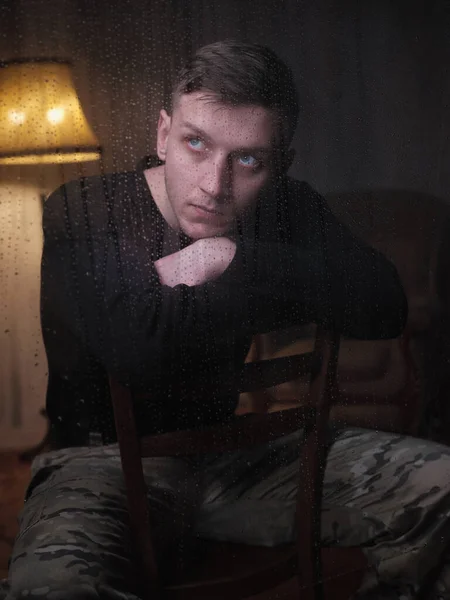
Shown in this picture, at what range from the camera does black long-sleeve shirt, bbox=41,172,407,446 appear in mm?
481

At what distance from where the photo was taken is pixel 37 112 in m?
0.47

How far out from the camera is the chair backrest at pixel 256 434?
51 centimetres

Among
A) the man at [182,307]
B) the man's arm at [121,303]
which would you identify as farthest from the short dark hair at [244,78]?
the man's arm at [121,303]

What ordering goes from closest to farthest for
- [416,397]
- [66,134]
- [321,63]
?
[66,134]
[321,63]
[416,397]

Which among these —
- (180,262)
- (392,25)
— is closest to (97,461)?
(180,262)

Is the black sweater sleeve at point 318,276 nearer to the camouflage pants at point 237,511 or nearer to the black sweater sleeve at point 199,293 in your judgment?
the black sweater sleeve at point 199,293

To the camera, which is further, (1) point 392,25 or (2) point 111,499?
(1) point 392,25

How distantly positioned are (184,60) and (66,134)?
0.34 feet

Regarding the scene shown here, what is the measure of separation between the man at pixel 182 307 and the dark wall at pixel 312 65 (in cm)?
2

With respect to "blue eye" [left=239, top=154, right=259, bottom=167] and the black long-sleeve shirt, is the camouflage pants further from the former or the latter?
"blue eye" [left=239, top=154, right=259, bottom=167]

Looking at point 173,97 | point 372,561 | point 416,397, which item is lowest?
point 372,561

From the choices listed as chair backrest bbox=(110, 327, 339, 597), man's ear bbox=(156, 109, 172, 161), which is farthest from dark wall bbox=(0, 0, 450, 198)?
chair backrest bbox=(110, 327, 339, 597)

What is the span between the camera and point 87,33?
48cm

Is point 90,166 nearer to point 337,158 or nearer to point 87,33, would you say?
point 87,33
